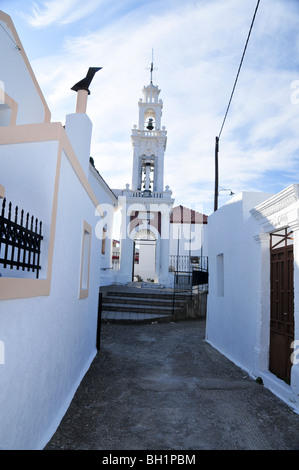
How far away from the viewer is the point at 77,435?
134 inches

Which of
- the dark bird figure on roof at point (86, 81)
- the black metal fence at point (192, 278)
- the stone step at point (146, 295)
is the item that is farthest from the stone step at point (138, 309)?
the dark bird figure on roof at point (86, 81)

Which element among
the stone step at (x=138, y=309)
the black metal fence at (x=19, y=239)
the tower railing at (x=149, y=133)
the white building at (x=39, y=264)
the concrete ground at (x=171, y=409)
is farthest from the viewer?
the tower railing at (x=149, y=133)

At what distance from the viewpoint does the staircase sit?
35.1 feet

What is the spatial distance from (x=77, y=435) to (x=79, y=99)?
18.5 feet

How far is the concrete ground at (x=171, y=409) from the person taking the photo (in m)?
3.31

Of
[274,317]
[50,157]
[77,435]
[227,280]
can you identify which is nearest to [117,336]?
[227,280]

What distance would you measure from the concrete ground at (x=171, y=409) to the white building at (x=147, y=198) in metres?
9.42

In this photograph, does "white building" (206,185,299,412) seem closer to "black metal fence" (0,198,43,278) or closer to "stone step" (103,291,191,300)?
"black metal fence" (0,198,43,278)

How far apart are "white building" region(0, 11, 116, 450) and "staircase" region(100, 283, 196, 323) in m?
4.46

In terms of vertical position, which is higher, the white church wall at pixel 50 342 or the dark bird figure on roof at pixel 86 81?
the dark bird figure on roof at pixel 86 81

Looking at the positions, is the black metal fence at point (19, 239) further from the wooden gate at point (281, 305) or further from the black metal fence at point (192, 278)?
the black metal fence at point (192, 278)

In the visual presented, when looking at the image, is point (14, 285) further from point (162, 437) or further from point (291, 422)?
point (291, 422)

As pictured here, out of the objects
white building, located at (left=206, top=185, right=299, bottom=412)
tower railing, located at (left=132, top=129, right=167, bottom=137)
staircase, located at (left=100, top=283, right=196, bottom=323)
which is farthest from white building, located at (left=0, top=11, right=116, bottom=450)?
tower railing, located at (left=132, top=129, right=167, bottom=137)

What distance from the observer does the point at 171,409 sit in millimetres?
4160
